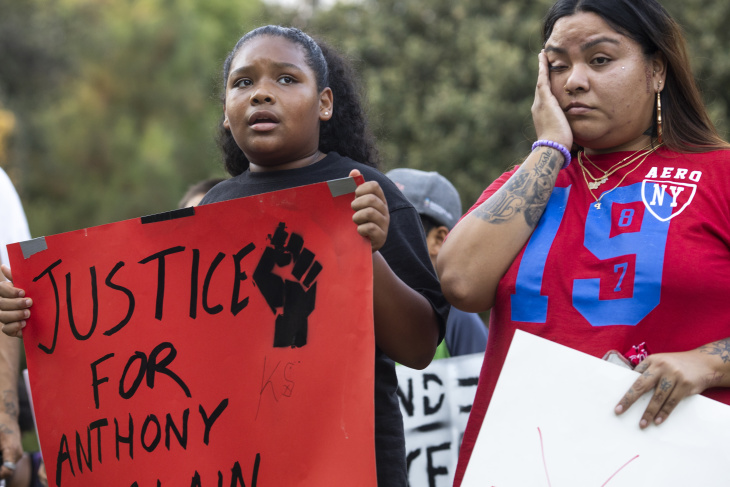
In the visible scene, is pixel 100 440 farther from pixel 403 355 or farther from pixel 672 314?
pixel 672 314

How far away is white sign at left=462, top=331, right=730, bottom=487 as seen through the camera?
182 cm

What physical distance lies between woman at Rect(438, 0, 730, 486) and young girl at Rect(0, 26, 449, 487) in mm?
131

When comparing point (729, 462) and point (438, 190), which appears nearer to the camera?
point (729, 462)

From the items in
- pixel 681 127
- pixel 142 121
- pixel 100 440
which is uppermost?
pixel 681 127

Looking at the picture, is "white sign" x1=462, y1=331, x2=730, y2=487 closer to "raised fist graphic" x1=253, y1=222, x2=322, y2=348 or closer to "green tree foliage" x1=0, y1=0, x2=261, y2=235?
"raised fist graphic" x1=253, y1=222, x2=322, y2=348

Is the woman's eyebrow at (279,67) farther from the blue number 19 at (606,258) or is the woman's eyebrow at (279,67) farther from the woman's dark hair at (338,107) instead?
the blue number 19 at (606,258)

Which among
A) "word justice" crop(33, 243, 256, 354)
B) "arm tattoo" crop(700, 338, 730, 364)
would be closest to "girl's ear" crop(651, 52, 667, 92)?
"arm tattoo" crop(700, 338, 730, 364)

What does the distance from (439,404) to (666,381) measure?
1707 millimetres

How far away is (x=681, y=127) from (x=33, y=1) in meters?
20.3

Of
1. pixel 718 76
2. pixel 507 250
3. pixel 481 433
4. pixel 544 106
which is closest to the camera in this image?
pixel 481 433

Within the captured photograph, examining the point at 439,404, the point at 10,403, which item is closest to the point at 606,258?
the point at 439,404

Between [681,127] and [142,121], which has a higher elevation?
[681,127]

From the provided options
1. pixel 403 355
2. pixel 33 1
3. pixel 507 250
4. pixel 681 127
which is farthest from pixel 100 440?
pixel 33 1

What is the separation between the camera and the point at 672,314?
2.01 metres
